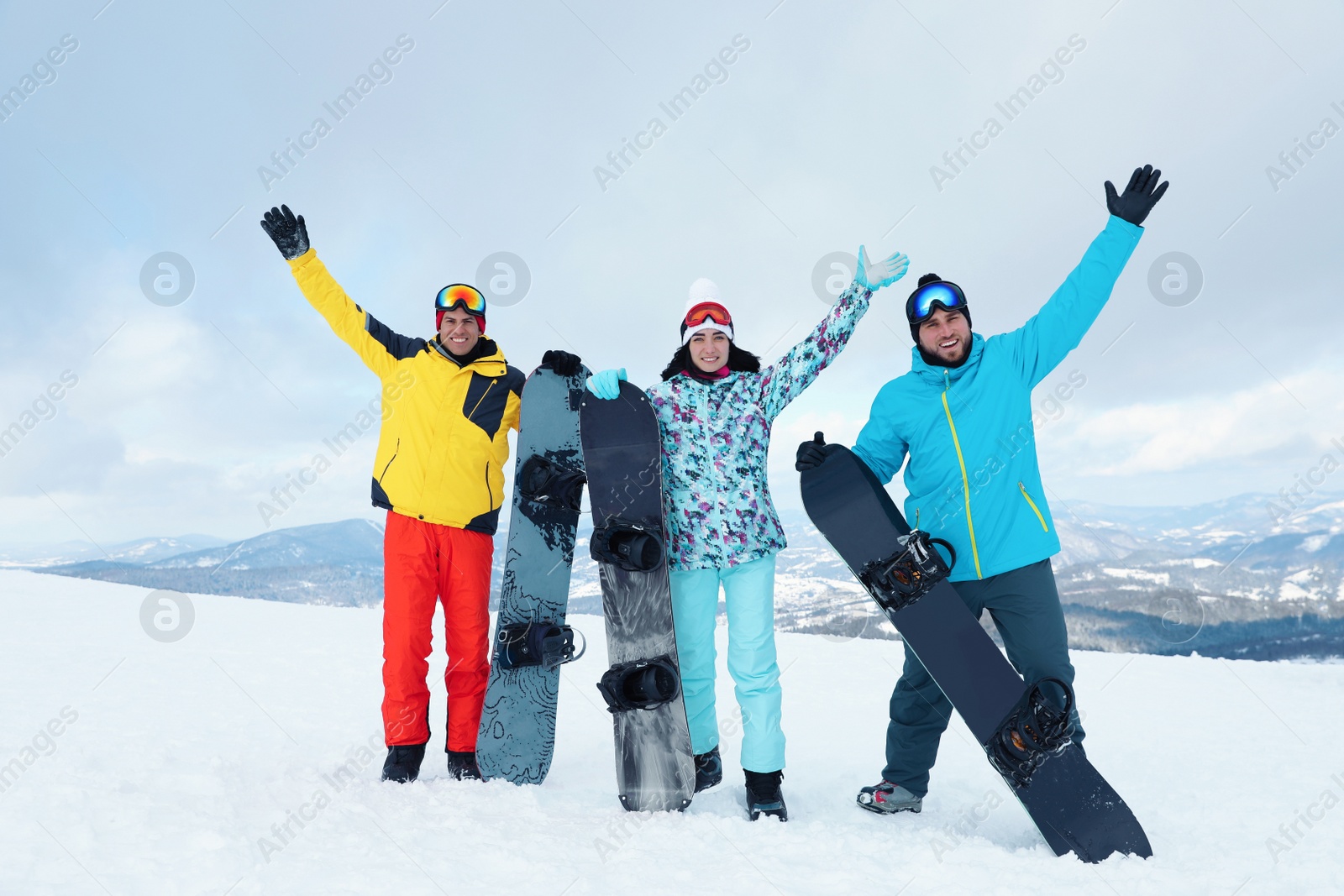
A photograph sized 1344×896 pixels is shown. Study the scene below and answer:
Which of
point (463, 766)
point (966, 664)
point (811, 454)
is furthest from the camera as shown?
point (463, 766)

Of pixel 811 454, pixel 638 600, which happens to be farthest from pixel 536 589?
pixel 811 454

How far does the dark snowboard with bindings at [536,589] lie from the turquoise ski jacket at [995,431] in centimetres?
160

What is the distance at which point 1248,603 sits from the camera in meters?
40.4

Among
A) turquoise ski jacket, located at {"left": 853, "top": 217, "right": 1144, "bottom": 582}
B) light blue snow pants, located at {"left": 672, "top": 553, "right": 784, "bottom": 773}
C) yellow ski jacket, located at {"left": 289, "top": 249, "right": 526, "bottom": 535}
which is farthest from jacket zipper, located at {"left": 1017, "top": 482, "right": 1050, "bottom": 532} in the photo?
yellow ski jacket, located at {"left": 289, "top": 249, "right": 526, "bottom": 535}

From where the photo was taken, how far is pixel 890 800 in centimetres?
306

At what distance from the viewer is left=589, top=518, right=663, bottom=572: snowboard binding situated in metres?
2.91

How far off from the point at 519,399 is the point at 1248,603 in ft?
165

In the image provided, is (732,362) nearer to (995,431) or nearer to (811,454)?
(811,454)

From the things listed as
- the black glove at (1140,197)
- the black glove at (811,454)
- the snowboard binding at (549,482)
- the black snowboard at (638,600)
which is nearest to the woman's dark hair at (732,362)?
the black snowboard at (638,600)

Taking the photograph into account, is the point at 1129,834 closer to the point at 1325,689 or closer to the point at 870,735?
the point at 870,735

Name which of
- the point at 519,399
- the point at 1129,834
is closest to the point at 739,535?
the point at 519,399

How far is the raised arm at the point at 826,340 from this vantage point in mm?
3127

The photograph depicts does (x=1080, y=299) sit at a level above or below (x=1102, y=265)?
below

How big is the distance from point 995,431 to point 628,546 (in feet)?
5.11
